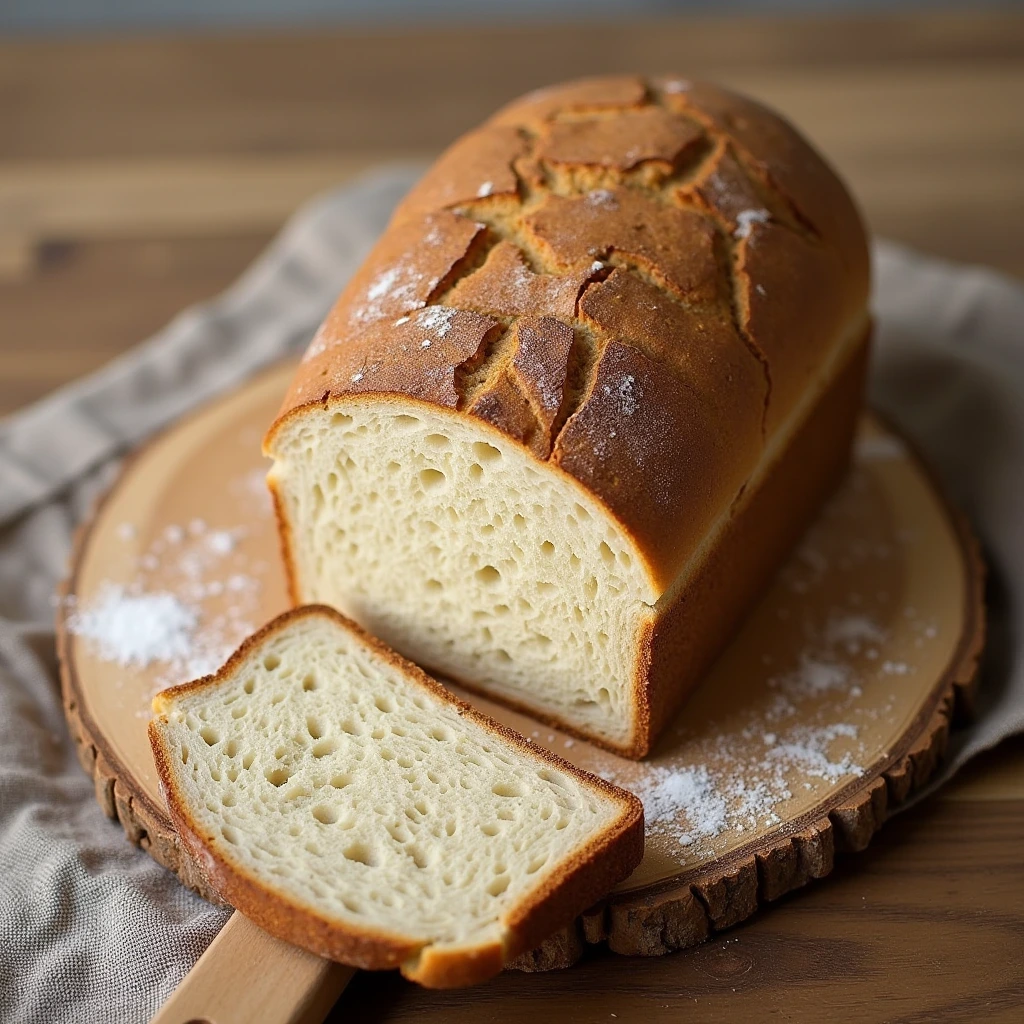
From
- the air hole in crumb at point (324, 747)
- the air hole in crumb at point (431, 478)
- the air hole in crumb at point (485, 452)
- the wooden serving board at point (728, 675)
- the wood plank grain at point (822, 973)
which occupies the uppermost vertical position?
the air hole in crumb at point (485, 452)

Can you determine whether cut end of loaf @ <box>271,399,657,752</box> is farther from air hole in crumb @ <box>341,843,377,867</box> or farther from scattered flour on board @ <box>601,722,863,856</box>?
air hole in crumb @ <box>341,843,377,867</box>

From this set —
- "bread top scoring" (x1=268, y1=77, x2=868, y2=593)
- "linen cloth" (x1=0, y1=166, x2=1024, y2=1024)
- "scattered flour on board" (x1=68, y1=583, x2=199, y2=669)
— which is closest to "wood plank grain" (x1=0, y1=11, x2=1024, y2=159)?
"linen cloth" (x1=0, y1=166, x2=1024, y2=1024)

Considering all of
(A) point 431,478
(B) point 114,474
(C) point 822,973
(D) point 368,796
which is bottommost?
(C) point 822,973

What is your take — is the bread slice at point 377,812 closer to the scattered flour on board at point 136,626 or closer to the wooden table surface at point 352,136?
the scattered flour on board at point 136,626

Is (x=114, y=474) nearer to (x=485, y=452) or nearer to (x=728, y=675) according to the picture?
(x=485, y=452)

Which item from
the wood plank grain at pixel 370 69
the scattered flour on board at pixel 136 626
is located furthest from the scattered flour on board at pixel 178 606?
the wood plank grain at pixel 370 69

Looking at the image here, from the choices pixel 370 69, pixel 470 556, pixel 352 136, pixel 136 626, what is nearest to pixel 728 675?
pixel 470 556

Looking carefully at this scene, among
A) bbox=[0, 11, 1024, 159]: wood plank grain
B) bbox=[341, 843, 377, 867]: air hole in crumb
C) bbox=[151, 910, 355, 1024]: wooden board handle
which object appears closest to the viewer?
bbox=[151, 910, 355, 1024]: wooden board handle

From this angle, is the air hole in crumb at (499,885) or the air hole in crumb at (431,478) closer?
the air hole in crumb at (499,885)
